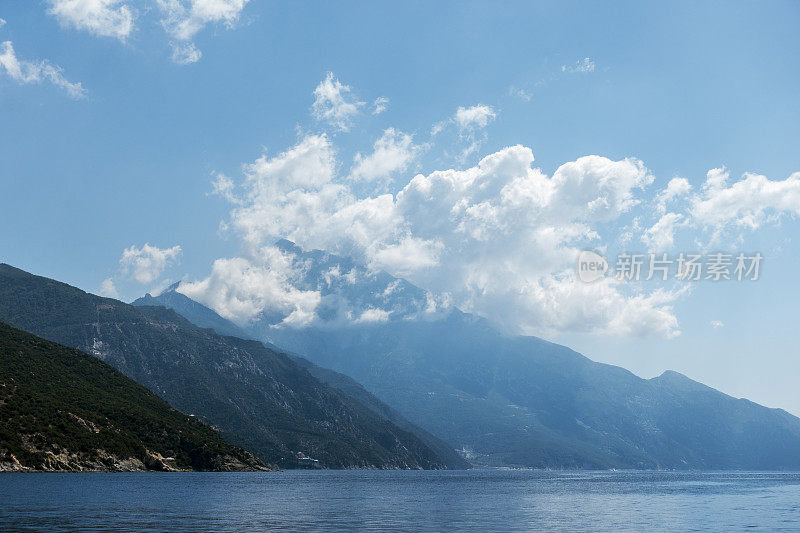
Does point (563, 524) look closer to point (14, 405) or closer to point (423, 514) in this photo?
point (423, 514)

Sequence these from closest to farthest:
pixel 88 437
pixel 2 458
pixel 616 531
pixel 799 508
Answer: pixel 616 531
pixel 799 508
pixel 2 458
pixel 88 437

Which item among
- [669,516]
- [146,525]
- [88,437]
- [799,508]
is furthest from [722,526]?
[88,437]

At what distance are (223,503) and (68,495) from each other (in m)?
25.5

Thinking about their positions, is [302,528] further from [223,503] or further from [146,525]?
[223,503]

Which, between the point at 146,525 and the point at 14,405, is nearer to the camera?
the point at 146,525

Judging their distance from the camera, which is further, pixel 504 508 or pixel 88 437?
pixel 88 437

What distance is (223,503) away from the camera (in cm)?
11812

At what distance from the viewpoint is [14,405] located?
183 meters

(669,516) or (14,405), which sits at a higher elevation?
(14,405)

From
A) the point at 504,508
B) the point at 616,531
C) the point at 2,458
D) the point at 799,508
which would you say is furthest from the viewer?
the point at 2,458

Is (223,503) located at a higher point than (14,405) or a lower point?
lower

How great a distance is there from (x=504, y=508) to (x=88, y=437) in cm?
13171


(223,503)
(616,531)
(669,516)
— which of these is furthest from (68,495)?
(669,516)

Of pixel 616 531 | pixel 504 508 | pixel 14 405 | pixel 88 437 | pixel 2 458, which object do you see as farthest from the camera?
pixel 88 437
